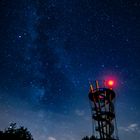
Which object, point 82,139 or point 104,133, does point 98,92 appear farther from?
point 82,139

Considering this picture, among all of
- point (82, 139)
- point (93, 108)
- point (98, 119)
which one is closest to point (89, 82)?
point (93, 108)

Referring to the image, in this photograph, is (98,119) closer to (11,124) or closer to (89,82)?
(89,82)

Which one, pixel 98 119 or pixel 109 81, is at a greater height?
pixel 109 81

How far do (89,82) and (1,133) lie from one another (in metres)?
17.1

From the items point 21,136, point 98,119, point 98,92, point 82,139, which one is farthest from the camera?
point 82,139

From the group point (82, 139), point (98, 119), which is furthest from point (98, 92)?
point (82, 139)

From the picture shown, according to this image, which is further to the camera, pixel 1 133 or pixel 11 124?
pixel 11 124

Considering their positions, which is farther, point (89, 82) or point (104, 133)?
point (89, 82)

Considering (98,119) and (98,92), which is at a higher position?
(98,92)

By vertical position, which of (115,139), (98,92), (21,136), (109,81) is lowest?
(115,139)

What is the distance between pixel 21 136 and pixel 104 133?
60.1 ft

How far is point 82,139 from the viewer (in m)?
A: 41.8

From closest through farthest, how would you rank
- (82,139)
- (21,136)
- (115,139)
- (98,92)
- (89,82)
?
(115,139) < (98,92) < (89,82) < (21,136) < (82,139)

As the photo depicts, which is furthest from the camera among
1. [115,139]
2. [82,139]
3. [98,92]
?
[82,139]
